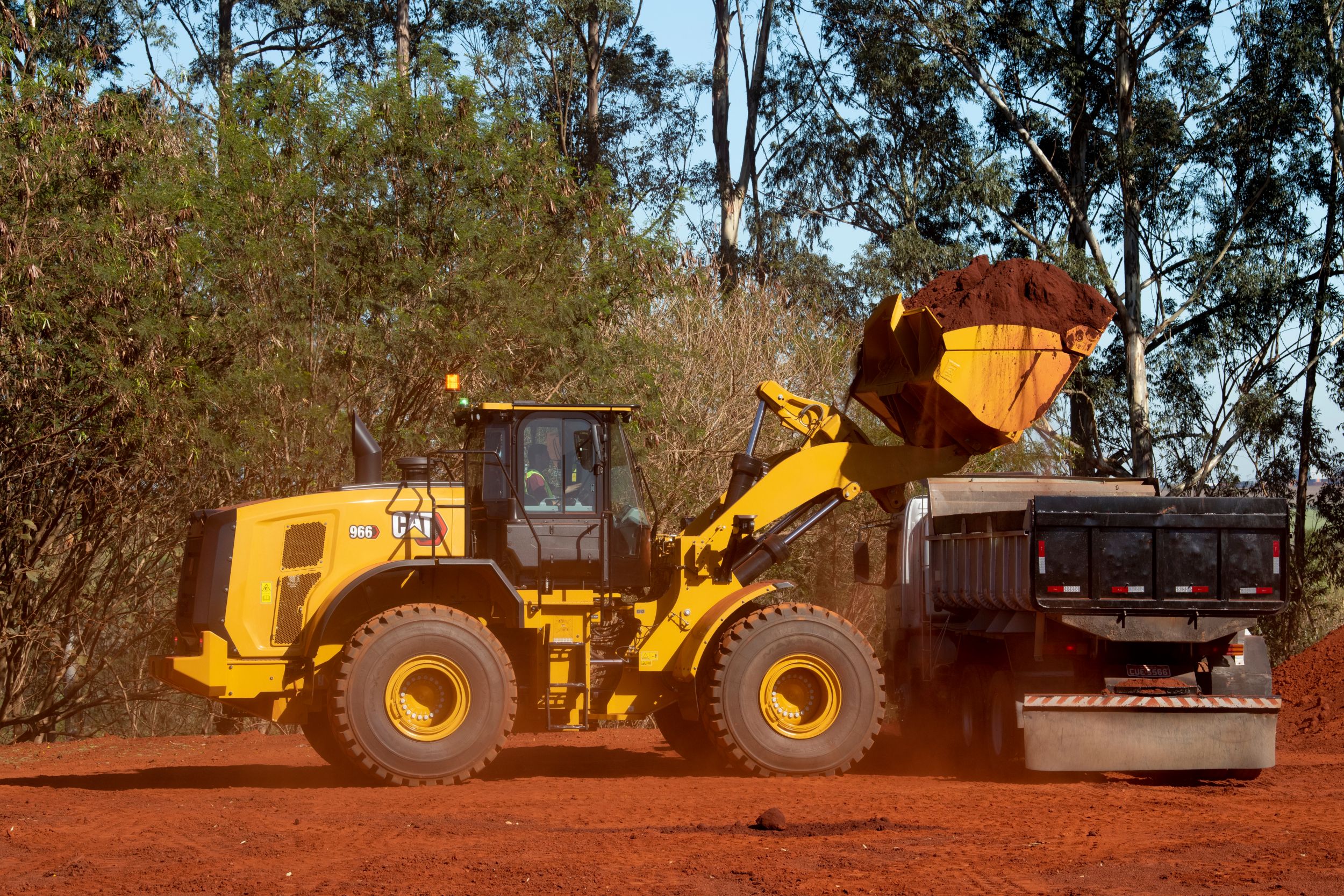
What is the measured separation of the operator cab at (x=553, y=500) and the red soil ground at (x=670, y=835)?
158 cm

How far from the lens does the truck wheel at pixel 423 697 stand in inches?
369

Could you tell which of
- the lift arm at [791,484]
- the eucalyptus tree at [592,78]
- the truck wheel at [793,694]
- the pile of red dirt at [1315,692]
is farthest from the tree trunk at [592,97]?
the truck wheel at [793,694]

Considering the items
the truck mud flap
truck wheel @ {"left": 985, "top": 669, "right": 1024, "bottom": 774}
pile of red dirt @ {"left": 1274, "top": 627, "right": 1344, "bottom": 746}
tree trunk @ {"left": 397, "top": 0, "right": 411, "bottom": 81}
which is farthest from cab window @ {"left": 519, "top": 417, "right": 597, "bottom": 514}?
tree trunk @ {"left": 397, "top": 0, "right": 411, "bottom": 81}

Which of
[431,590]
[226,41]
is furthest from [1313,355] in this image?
[226,41]

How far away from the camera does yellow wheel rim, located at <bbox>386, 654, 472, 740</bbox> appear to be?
31.3 ft

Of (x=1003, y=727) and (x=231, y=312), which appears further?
(x=231, y=312)

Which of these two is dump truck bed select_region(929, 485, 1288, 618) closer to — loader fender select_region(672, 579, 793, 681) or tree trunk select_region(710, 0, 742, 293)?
loader fender select_region(672, 579, 793, 681)

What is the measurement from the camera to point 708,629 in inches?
400

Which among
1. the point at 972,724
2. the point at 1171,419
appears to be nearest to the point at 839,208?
the point at 1171,419

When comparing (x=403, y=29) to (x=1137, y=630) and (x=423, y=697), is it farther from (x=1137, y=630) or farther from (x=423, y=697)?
(x=1137, y=630)

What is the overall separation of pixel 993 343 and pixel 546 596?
382 centimetres

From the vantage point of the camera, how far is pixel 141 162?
14.5 metres

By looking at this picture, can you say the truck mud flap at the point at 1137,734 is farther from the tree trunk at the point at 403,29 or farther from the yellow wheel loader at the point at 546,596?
the tree trunk at the point at 403,29

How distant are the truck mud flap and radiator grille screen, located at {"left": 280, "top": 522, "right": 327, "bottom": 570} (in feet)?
16.9
